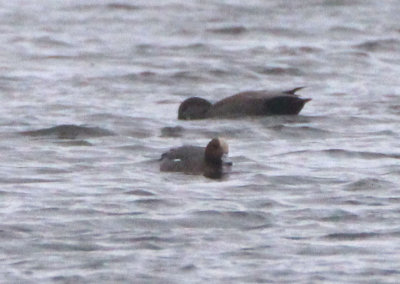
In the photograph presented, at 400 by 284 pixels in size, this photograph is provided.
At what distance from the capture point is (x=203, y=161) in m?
13.6

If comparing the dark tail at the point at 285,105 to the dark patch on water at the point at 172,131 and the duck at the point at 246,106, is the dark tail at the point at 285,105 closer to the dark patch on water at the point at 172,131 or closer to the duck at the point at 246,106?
the duck at the point at 246,106

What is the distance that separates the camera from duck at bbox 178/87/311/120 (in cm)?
1720

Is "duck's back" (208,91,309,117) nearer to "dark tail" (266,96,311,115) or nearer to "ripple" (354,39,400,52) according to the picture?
"dark tail" (266,96,311,115)

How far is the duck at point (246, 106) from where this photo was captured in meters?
17.2

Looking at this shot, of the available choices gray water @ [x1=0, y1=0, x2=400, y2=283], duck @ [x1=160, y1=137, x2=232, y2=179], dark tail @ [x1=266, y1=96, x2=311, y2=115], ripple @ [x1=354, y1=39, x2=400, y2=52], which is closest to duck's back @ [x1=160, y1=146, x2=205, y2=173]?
duck @ [x1=160, y1=137, x2=232, y2=179]

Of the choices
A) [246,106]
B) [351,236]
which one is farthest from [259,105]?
[351,236]

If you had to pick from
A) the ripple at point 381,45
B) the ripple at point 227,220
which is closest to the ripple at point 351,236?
the ripple at point 227,220

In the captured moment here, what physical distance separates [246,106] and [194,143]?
171 centimetres

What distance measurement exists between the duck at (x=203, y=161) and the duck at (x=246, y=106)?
3444 mm

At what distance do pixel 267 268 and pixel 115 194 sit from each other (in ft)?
9.57

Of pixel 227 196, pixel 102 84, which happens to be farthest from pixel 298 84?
pixel 227 196

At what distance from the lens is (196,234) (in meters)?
10.7

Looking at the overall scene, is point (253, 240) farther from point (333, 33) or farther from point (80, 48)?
point (333, 33)

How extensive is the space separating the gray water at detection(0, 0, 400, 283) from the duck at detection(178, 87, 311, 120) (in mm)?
201
